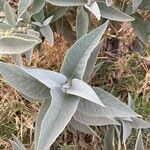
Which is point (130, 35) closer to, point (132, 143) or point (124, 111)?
point (132, 143)

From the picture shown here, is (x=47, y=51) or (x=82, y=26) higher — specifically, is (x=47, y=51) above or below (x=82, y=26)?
below

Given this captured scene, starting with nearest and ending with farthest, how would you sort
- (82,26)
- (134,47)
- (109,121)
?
1. (109,121)
2. (82,26)
3. (134,47)

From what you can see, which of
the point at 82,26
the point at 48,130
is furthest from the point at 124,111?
the point at 82,26

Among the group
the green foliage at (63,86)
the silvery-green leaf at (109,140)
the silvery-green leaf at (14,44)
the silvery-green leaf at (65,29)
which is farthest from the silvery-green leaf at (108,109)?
the silvery-green leaf at (65,29)

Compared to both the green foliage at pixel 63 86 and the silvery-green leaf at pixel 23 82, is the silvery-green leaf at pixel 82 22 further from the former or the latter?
the silvery-green leaf at pixel 23 82

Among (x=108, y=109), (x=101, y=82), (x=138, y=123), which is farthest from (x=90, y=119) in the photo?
(x=101, y=82)
